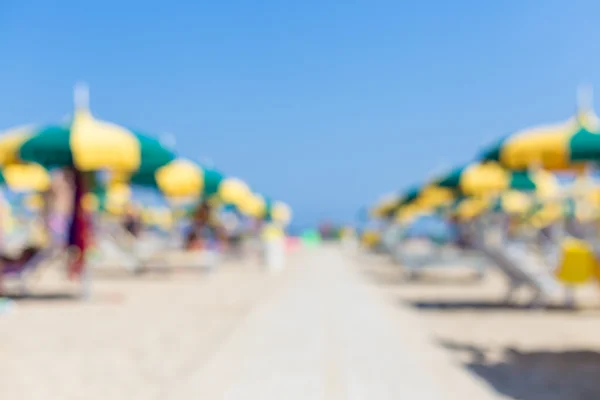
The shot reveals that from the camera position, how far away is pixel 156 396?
135 inches

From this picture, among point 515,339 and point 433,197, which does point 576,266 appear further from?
point 433,197

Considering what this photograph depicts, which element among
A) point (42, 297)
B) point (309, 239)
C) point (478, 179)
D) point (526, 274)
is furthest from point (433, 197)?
point (309, 239)

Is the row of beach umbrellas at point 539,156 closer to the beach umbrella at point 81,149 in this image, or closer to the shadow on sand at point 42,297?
the beach umbrella at point 81,149

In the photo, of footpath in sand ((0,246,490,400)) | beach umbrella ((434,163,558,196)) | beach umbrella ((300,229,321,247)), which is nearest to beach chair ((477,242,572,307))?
footpath in sand ((0,246,490,400))

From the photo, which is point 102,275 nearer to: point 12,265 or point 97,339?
point 12,265

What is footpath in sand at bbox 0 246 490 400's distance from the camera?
3.58 m

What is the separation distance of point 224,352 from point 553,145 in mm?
4301

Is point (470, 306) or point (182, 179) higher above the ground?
point (182, 179)

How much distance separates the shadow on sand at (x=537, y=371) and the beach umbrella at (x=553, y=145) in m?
2.32

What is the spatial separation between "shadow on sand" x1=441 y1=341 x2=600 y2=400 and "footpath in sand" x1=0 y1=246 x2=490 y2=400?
20 centimetres

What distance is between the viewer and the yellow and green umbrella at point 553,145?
663cm

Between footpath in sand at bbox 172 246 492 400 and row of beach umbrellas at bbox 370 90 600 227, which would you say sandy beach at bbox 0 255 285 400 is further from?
row of beach umbrellas at bbox 370 90 600 227

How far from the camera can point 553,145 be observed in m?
6.92

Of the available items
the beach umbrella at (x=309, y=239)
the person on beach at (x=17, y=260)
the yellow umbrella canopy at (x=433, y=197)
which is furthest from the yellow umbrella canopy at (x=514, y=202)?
the beach umbrella at (x=309, y=239)
